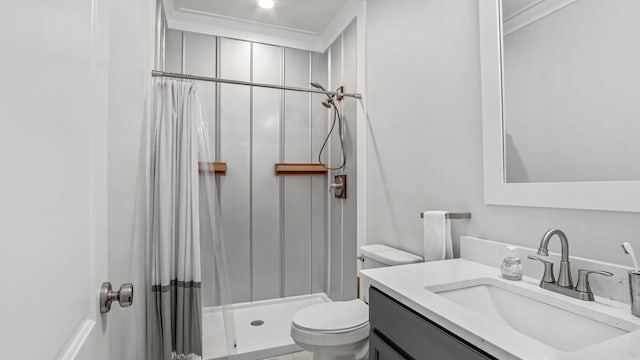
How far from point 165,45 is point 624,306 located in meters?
3.04

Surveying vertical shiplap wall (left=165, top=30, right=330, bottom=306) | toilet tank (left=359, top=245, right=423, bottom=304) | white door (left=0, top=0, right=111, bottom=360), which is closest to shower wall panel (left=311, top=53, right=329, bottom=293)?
vertical shiplap wall (left=165, top=30, right=330, bottom=306)

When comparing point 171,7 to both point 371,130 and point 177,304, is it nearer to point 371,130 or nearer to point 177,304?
point 371,130

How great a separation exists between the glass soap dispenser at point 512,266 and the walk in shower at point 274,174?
136cm

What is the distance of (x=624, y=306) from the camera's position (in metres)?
0.78

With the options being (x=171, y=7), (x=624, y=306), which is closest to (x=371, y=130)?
(x=624, y=306)

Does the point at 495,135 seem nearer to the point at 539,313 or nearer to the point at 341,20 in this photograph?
the point at 539,313

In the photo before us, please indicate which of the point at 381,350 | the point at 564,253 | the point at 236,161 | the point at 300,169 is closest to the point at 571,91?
the point at 564,253

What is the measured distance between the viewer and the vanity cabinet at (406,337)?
71cm

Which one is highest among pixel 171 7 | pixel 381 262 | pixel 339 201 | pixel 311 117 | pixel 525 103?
pixel 171 7

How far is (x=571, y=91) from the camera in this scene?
97cm

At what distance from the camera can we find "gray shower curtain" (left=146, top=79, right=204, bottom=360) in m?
1.59

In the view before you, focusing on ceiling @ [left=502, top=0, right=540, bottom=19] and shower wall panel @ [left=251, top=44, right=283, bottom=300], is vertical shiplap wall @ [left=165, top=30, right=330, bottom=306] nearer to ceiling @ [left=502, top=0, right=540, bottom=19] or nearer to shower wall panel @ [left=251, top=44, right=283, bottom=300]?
shower wall panel @ [left=251, top=44, right=283, bottom=300]

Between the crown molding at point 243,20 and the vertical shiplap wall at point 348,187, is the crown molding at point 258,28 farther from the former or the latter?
the vertical shiplap wall at point 348,187

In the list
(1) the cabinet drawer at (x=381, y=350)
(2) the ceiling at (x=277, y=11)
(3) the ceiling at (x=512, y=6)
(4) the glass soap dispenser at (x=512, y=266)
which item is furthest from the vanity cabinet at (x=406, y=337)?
(2) the ceiling at (x=277, y=11)
